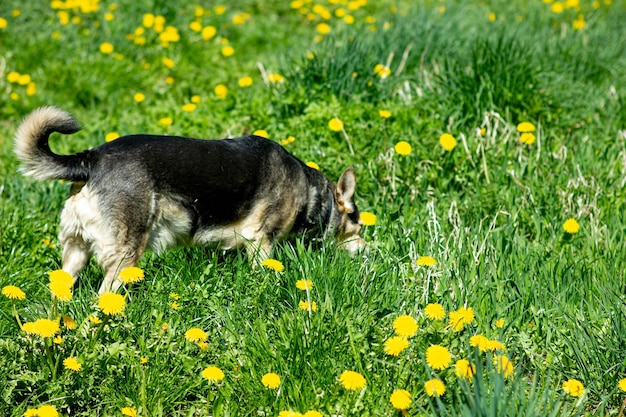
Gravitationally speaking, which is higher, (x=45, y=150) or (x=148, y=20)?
(x=45, y=150)

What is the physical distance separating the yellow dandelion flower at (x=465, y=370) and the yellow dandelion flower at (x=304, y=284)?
0.76 m

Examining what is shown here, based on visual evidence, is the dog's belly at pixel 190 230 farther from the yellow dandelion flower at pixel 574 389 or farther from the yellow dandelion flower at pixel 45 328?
the yellow dandelion flower at pixel 574 389

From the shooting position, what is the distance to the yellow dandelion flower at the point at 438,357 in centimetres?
290

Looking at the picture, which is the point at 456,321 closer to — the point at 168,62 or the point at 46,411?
the point at 46,411

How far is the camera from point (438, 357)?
2.92 m

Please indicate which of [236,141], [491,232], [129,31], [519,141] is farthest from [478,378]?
[129,31]

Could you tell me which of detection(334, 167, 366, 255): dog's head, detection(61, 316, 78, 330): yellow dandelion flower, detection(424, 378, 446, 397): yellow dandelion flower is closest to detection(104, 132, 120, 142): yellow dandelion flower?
detection(334, 167, 366, 255): dog's head

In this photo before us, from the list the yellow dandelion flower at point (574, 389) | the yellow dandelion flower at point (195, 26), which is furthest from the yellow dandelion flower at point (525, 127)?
the yellow dandelion flower at point (195, 26)

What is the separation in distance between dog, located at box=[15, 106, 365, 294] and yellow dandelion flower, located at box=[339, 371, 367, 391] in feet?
4.05

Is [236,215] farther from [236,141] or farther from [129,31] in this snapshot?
[129,31]

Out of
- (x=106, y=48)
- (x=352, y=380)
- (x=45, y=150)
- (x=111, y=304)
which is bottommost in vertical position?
(x=106, y=48)

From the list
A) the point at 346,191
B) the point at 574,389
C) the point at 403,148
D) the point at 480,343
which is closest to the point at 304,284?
the point at 480,343

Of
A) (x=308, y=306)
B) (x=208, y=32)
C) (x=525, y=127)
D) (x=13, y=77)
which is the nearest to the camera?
(x=308, y=306)

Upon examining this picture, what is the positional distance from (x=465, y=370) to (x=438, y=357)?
0.12 meters
